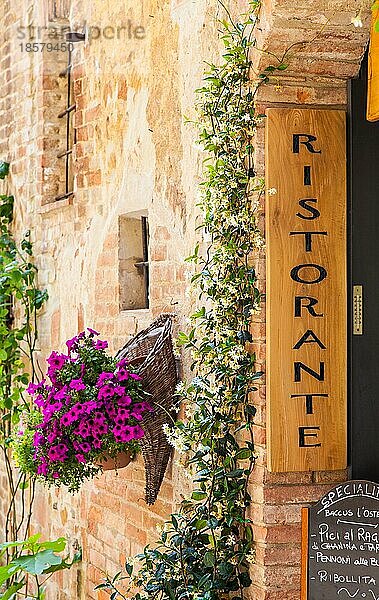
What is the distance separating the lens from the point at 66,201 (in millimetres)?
6211

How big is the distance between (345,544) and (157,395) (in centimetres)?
121

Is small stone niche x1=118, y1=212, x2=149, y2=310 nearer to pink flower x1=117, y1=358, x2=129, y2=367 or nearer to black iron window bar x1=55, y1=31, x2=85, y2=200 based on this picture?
pink flower x1=117, y1=358, x2=129, y2=367

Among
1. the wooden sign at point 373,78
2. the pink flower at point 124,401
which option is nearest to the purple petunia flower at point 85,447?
the pink flower at point 124,401

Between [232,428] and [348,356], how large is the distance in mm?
529

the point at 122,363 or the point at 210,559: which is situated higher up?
the point at 122,363

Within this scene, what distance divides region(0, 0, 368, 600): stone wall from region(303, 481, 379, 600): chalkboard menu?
265 millimetres

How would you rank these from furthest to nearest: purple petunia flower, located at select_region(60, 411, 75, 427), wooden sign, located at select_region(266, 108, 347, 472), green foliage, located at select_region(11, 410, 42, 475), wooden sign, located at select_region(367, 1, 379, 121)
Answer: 1. green foliage, located at select_region(11, 410, 42, 475)
2. purple petunia flower, located at select_region(60, 411, 75, 427)
3. wooden sign, located at select_region(266, 108, 347, 472)
4. wooden sign, located at select_region(367, 1, 379, 121)

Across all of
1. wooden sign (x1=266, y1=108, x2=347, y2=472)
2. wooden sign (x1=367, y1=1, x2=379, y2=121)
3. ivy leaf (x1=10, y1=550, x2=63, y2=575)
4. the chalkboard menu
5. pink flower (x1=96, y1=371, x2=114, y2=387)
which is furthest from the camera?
ivy leaf (x1=10, y1=550, x2=63, y2=575)

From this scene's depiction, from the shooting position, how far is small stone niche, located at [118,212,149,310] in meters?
5.42

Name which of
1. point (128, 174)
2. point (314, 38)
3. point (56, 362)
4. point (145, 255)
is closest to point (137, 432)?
point (56, 362)

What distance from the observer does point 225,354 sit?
13.3ft

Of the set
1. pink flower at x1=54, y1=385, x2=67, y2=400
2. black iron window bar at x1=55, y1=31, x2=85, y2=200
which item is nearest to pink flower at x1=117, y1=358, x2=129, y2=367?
pink flower at x1=54, y1=385, x2=67, y2=400

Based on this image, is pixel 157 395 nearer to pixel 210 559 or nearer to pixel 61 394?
pixel 61 394

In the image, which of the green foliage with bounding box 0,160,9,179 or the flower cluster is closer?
the flower cluster
